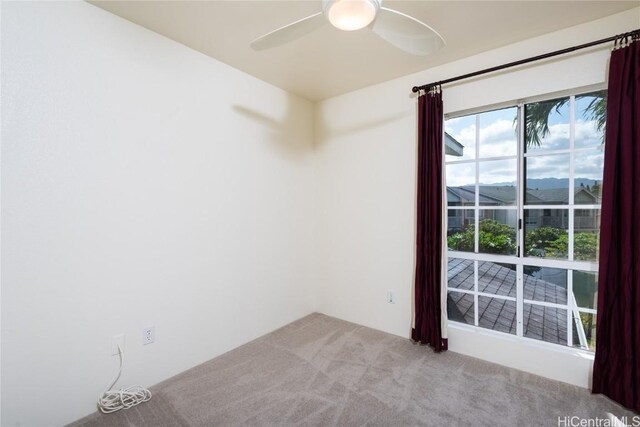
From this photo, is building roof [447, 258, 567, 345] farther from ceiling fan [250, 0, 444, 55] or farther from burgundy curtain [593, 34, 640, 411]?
ceiling fan [250, 0, 444, 55]

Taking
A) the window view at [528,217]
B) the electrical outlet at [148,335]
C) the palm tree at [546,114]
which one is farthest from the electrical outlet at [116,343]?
the palm tree at [546,114]

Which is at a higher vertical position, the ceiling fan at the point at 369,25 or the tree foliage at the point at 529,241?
the ceiling fan at the point at 369,25

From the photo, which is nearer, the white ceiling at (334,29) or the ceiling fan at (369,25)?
the ceiling fan at (369,25)

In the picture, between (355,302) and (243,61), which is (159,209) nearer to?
(243,61)

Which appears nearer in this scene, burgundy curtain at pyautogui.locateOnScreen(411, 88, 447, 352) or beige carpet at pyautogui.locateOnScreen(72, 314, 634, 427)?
beige carpet at pyautogui.locateOnScreen(72, 314, 634, 427)

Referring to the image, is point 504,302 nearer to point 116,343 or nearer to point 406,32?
point 406,32

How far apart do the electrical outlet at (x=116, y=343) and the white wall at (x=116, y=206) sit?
0.15ft

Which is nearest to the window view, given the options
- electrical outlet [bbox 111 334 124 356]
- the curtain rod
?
the curtain rod

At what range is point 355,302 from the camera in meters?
3.13

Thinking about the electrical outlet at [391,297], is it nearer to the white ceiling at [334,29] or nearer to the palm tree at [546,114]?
the palm tree at [546,114]

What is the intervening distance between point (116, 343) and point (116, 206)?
2.83ft

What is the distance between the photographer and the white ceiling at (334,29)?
5.84 ft

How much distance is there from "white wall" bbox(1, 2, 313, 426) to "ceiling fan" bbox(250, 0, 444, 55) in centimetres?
104

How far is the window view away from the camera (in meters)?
2.05
